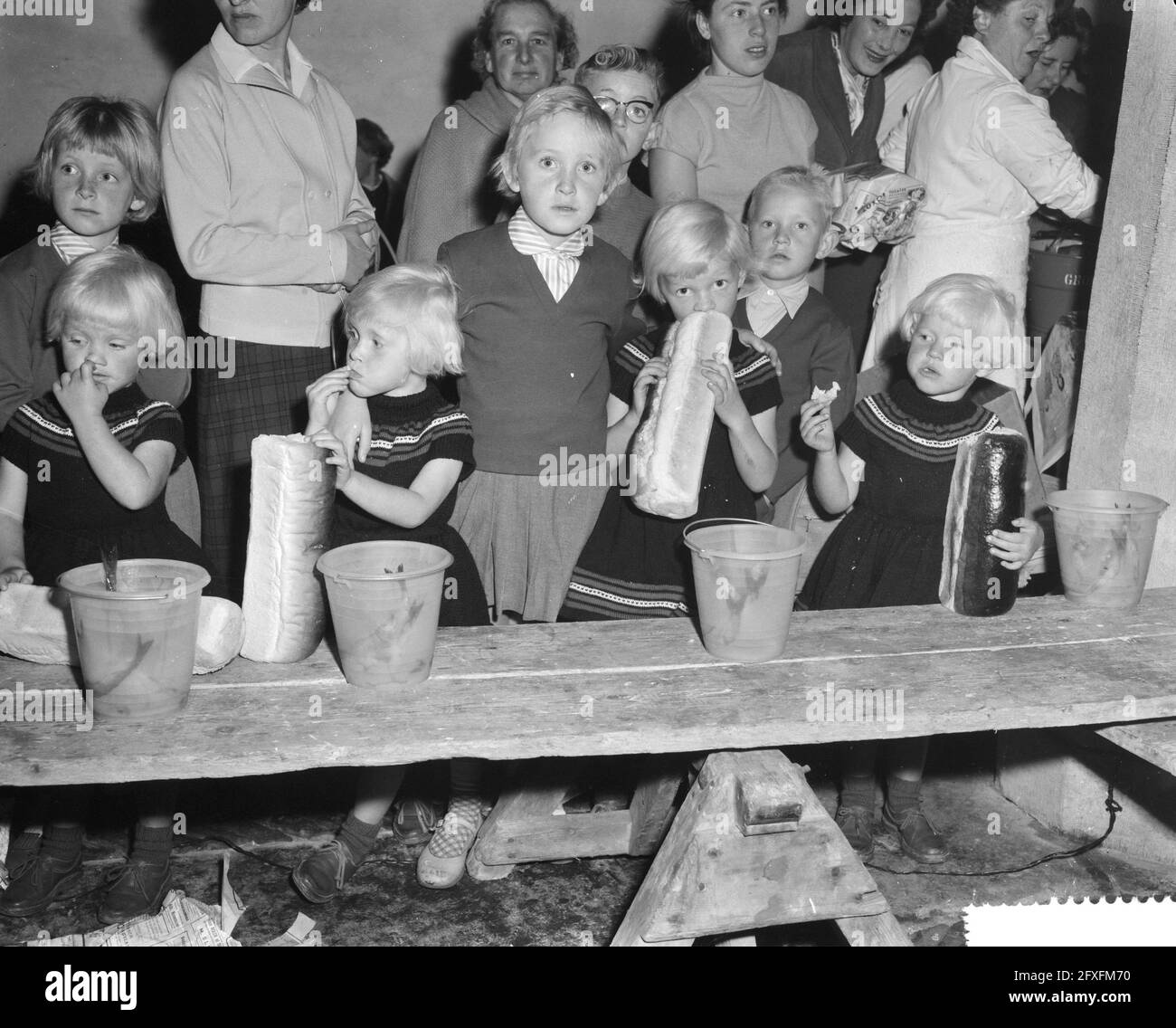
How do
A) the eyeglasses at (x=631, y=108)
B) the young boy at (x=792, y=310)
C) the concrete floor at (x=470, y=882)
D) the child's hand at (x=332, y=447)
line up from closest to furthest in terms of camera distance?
the child's hand at (x=332, y=447), the concrete floor at (x=470, y=882), the young boy at (x=792, y=310), the eyeglasses at (x=631, y=108)

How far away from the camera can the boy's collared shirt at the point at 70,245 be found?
3082 millimetres

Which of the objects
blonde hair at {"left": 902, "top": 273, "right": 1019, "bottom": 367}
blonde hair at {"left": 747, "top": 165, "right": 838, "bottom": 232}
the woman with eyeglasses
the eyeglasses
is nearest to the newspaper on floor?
the woman with eyeglasses

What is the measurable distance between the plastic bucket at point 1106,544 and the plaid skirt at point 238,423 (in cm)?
193

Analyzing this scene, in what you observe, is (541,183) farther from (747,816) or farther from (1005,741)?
(1005,741)

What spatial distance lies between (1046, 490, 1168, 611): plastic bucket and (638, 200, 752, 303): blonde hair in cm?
98

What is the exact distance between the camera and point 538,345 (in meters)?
3.08

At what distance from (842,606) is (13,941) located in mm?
2110

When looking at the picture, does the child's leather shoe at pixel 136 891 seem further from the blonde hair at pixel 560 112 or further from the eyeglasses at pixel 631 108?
the eyeglasses at pixel 631 108

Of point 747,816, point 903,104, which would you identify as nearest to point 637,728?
point 747,816

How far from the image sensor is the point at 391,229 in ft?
19.6

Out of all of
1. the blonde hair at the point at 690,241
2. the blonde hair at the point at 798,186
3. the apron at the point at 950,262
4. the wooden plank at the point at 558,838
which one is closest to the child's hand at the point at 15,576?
the wooden plank at the point at 558,838

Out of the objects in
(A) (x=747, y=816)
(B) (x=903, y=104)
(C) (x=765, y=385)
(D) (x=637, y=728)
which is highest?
(B) (x=903, y=104)

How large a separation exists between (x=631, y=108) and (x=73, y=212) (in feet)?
5.17

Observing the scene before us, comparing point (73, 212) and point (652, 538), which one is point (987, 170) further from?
point (73, 212)
